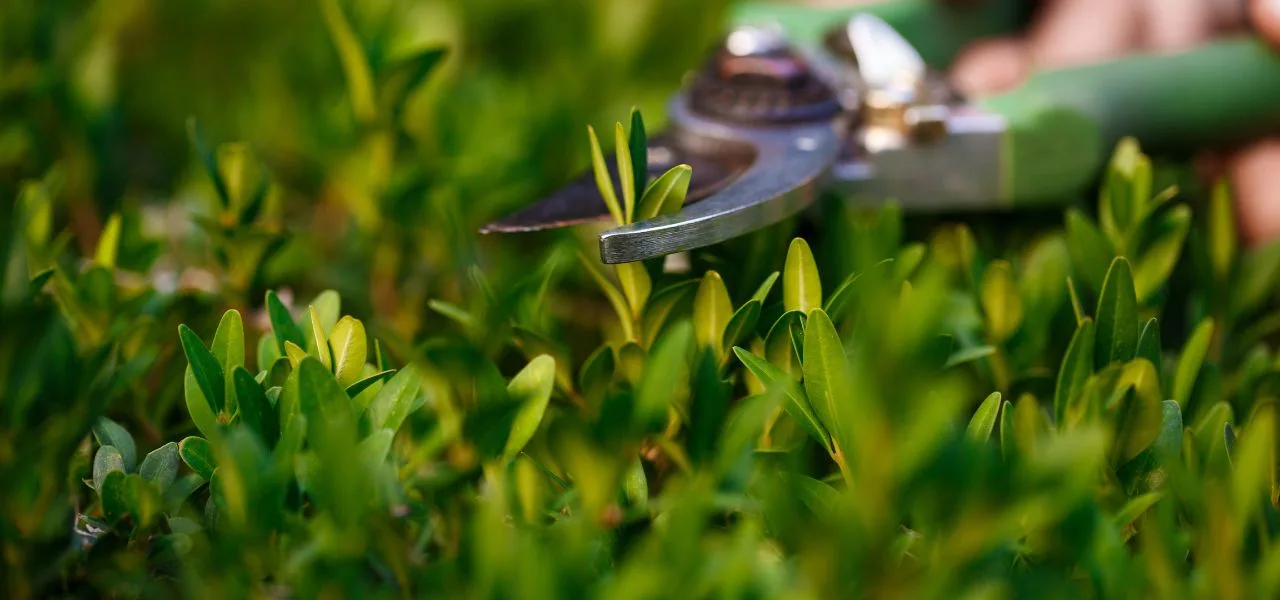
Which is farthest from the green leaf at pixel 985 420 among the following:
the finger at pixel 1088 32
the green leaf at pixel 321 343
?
the finger at pixel 1088 32

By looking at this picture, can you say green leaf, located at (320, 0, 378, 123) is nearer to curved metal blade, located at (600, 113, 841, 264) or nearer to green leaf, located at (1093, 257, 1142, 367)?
curved metal blade, located at (600, 113, 841, 264)

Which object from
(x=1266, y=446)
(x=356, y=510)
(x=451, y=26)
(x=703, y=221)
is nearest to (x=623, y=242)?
(x=703, y=221)

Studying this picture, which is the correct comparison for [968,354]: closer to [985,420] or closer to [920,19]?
[985,420]

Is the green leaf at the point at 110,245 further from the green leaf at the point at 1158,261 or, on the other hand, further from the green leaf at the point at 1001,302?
the green leaf at the point at 1158,261

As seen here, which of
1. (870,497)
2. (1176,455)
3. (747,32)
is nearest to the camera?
(870,497)

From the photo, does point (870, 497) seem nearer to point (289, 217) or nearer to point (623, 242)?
point (623, 242)

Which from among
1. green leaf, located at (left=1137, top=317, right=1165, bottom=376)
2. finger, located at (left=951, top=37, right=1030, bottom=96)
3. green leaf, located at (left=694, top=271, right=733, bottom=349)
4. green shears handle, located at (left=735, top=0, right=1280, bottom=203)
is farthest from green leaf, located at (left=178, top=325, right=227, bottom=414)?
finger, located at (left=951, top=37, right=1030, bottom=96)
